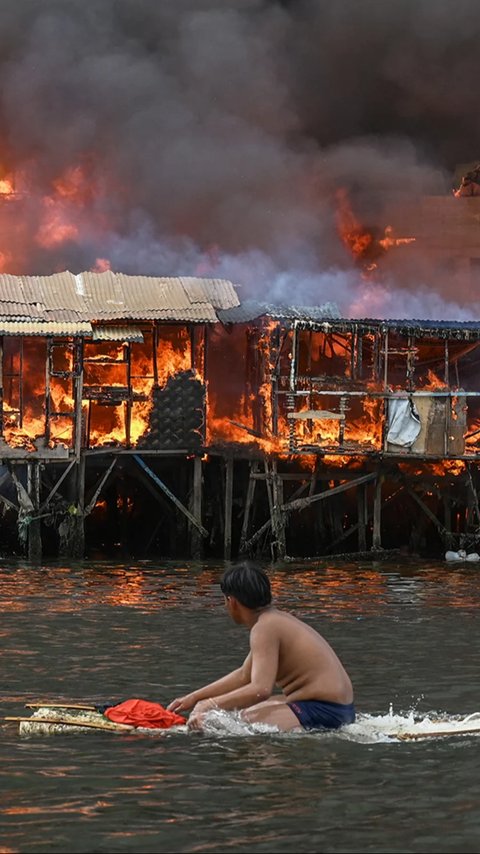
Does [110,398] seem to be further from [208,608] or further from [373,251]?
[373,251]

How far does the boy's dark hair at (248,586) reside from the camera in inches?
374

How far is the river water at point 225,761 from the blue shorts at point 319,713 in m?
0.12

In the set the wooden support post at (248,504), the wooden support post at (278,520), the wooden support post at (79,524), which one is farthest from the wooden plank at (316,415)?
the wooden support post at (79,524)

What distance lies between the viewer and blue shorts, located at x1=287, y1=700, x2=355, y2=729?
1000 centimetres

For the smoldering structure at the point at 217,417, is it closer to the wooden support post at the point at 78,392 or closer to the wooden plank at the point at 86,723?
the wooden support post at the point at 78,392

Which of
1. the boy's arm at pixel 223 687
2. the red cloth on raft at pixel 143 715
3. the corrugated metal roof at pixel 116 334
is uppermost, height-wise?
the corrugated metal roof at pixel 116 334

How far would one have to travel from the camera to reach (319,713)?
1002 centimetres

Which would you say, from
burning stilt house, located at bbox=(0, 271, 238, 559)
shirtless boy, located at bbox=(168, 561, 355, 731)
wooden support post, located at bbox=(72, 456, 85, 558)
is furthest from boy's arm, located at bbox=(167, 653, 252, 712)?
wooden support post, located at bbox=(72, 456, 85, 558)

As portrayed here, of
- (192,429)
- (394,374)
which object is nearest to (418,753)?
(192,429)

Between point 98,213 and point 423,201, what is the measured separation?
37.3ft

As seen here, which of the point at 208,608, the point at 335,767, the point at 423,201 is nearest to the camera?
the point at 335,767

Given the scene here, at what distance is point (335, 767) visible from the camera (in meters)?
9.64

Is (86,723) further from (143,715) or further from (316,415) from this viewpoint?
(316,415)

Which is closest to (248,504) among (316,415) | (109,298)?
(316,415)
